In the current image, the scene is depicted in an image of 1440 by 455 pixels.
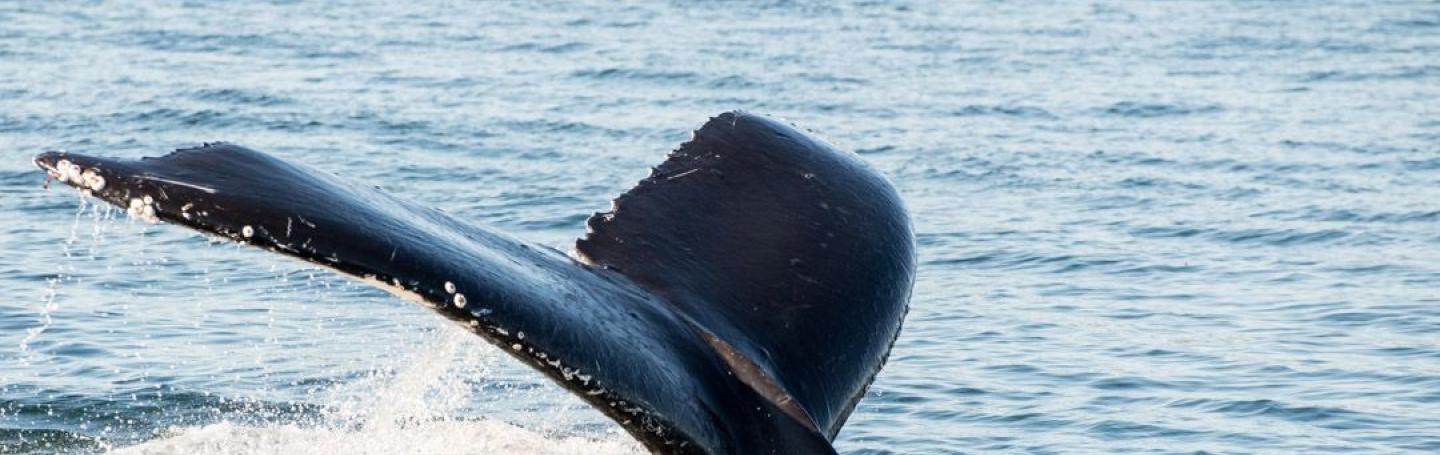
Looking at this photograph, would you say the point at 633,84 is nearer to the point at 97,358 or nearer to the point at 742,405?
the point at 97,358

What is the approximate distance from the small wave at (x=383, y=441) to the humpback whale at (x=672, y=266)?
240 cm

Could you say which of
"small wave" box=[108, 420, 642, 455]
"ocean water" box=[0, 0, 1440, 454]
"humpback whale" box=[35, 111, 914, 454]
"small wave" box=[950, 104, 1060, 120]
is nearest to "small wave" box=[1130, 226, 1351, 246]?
"ocean water" box=[0, 0, 1440, 454]

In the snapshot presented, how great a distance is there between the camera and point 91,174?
2957 millimetres

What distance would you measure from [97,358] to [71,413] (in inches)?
44.3

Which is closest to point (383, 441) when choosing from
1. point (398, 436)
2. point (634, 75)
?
point (398, 436)

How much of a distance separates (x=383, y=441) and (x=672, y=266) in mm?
2655

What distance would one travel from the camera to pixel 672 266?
4.20m

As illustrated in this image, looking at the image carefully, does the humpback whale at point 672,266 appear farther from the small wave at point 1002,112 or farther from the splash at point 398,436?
the small wave at point 1002,112

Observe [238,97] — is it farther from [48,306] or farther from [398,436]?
[398,436]

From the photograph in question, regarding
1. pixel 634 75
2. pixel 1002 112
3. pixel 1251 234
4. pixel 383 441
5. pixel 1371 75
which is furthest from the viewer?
pixel 634 75

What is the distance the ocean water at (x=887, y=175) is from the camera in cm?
841

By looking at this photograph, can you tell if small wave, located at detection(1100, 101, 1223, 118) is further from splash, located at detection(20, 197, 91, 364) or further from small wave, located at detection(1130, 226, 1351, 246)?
splash, located at detection(20, 197, 91, 364)

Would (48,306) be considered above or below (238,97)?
above

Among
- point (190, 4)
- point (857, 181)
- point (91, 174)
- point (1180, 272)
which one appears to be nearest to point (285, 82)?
point (190, 4)
